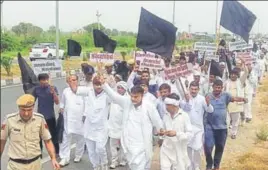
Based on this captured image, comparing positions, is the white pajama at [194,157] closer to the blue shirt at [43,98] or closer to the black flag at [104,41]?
the blue shirt at [43,98]

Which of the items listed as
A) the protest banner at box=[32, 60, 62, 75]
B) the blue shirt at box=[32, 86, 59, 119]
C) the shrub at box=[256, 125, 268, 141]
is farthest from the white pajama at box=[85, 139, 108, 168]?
the shrub at box=[256, 125, 268, 141]

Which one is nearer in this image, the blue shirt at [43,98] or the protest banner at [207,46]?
the blue shirt at [43,98]

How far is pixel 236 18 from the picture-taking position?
7367mm

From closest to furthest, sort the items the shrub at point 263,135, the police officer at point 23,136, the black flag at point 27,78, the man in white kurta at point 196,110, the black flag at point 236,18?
1. the police officer at point 23,136
2. the man in white kurta at point 196,110
3. the black flag at point 27,78
4. the black flag at point 236,18
5. the shrub at point 263,135

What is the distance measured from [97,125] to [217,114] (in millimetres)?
1624

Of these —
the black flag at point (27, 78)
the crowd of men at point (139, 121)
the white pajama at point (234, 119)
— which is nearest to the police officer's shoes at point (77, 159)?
the crowd of men at point (139, 121)

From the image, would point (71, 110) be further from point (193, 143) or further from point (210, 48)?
point (210, 48)

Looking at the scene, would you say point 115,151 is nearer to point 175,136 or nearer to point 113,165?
point 113,165

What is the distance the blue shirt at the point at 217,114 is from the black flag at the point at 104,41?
104 inches

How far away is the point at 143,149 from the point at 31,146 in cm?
164

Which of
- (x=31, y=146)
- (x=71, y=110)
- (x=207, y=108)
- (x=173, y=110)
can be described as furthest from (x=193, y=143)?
(x=31, y=146)

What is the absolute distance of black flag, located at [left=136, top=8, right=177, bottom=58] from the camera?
21.0ft

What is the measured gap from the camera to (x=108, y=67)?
27.8 ft

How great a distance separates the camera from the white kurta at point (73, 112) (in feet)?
22.5
